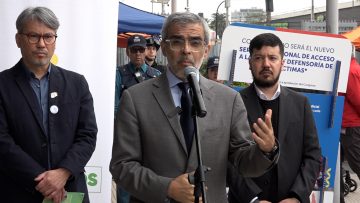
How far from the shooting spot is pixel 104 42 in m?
4.39

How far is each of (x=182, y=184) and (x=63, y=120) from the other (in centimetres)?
127

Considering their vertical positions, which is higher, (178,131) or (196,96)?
(196,96)

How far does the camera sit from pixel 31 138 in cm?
308

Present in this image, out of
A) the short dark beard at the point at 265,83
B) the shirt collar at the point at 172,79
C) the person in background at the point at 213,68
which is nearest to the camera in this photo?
the shirt collar at the point at 172,79

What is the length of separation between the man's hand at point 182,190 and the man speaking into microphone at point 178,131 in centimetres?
13

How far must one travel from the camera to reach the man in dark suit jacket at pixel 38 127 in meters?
3.02

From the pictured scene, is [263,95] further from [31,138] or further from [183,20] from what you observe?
[31,138]

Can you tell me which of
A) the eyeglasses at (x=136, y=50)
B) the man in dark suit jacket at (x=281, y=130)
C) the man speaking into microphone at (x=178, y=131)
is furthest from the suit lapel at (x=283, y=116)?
the eyeglasses at (x=136, y=50)

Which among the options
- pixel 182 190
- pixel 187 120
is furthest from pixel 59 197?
pixel 182 190

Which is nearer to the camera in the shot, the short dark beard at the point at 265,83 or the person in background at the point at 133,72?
the short dark beard at the point at 265,83

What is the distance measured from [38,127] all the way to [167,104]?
1.00m

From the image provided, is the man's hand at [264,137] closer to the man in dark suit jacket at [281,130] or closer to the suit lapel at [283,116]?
the man in dark suit jacket at [281,130]

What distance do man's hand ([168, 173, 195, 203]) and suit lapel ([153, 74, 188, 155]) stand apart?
251 millimetres

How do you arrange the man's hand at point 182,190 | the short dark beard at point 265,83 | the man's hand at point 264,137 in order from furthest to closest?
the short dark beard at point 265,83, the man's hand at point 264,137, the man's hand at point 182,190
